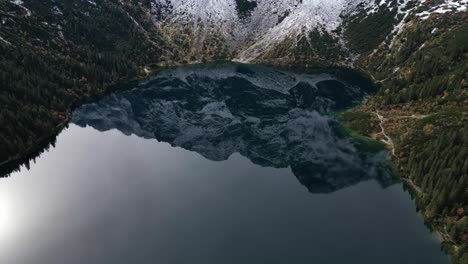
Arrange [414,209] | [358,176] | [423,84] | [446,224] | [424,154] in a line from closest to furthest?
1. [446,224]
2. [414,209]
3. [424,154]
4. [358,176]
5. [423,84]

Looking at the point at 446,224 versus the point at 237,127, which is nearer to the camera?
the point at 446,224

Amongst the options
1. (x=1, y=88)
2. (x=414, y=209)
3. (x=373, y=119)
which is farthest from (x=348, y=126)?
(x=1, y=88)

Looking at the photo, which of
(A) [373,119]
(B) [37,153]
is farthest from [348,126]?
(B) [37,153]

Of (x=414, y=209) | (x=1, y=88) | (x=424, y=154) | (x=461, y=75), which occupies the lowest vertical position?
(x=414, y=209)

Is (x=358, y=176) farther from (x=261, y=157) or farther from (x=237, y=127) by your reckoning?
(x=237, y=127)

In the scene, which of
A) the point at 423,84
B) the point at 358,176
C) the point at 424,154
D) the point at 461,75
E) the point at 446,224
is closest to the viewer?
the point at 446,224

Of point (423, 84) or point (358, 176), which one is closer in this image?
point (358, 176)

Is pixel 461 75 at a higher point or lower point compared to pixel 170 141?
higher

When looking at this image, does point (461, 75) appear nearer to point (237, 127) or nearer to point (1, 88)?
point (237, 127)

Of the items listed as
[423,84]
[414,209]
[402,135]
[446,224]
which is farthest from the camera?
[423,84]
